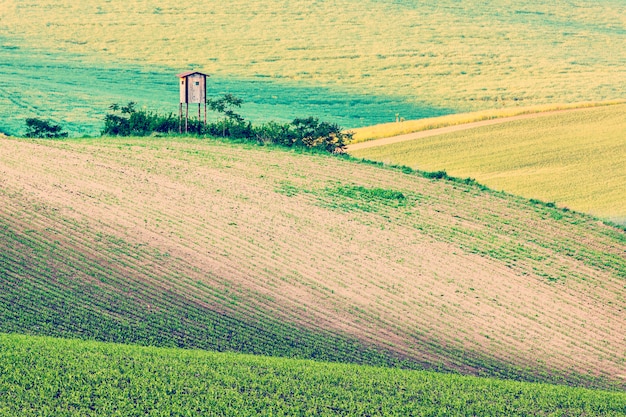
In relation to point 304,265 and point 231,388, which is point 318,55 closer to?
point 304,265

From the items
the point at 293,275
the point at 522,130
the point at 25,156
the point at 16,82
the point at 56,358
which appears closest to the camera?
the point at 56,358

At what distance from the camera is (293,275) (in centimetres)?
2000

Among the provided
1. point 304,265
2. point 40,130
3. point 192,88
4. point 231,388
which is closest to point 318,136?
point 192,88

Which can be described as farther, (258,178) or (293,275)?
(258,178)

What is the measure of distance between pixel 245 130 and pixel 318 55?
2622 cm

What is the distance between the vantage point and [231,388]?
525 inches

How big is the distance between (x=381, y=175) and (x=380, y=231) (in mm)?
6293

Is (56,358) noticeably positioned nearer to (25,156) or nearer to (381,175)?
(25,156)

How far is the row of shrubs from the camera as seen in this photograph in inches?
1316

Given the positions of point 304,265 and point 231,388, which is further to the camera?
point 304,265

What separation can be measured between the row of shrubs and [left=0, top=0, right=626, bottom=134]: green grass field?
5.95m

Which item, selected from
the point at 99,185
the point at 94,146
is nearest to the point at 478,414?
the point at 99,185

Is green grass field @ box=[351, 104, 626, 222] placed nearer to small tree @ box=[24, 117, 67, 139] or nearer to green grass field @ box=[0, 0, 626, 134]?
green grass field @ box=[0, 0, 626, 134]

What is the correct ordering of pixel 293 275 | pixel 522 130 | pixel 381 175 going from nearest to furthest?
pixel 293 275 → pixel 381 175 → pixel 522 130
